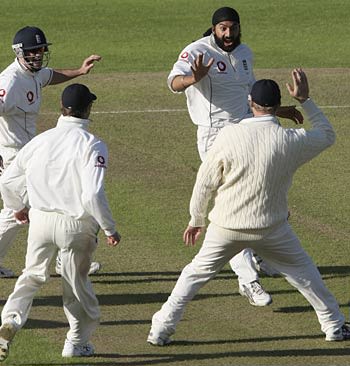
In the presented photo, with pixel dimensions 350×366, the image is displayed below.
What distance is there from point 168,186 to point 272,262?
5.84m

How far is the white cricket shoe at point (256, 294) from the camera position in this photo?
12852 mm

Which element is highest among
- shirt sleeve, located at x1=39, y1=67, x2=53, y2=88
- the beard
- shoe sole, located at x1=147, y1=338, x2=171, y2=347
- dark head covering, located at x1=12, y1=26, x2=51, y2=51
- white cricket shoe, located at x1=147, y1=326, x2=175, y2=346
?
dark head covering, located at x1=12, y1=26, x2=51, y2=51

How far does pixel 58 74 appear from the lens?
48.0 feet

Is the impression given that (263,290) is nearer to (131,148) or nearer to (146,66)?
(131,148)

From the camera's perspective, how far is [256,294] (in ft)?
42.4

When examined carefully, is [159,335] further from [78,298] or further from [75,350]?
[78,298]

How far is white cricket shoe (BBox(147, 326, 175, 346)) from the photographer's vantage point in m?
11.7

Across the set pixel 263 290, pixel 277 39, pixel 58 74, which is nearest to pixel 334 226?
pixel 263 290

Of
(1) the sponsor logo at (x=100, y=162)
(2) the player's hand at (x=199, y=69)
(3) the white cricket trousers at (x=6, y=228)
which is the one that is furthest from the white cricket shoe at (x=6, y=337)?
(2) the player's hand at (x=199, y=69)

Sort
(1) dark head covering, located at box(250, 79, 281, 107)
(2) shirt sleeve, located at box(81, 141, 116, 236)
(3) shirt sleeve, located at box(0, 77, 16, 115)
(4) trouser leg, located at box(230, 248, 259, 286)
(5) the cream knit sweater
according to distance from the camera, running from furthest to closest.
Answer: (3) shirt sleeve, located at box(0, 77, 16, 115) → (4) trouser leg, located at box(230, 248, 259, 286) → (1) dark head covering, located at box(250, 79, 281, 107) → (5) the cream knit sweater → (2) shirt sleeve, located at box(81, 141, 116, 236)

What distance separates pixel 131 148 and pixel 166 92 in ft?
12.5

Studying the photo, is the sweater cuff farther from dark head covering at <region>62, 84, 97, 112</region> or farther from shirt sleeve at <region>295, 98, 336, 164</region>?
dark head covering at <region>62, 84, 97, 112</region>

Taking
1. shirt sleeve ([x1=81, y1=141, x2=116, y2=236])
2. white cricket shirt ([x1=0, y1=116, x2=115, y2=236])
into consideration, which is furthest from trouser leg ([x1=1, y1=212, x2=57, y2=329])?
shirt sleeve ([x1=81, y1=141, x2=116, y2=236])

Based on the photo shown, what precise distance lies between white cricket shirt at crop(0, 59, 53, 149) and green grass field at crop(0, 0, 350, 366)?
5.10 feet
